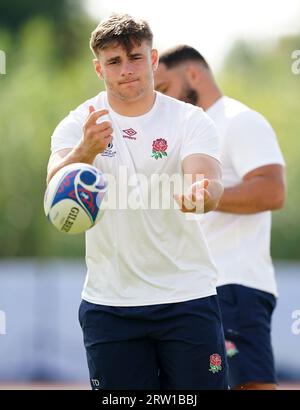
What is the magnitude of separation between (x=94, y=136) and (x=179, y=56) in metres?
2.28

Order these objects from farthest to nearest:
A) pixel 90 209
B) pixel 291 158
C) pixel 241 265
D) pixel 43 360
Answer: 1. pixel 291 158
2. pixel 43 360
3. pixel 241 265
4. pixel 90 209

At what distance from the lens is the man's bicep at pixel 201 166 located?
4.75 meters

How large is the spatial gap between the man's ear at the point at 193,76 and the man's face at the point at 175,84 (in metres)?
0.02

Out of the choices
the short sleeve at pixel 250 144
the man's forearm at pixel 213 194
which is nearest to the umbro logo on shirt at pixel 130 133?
the man's forearm at pixel 213 194

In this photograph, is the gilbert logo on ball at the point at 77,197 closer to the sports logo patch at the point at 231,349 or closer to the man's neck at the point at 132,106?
the man's neck at the point at 132,106

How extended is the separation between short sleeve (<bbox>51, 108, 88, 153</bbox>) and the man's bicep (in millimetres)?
528

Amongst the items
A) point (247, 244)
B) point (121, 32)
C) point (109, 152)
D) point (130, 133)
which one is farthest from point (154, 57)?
point (247, 244)

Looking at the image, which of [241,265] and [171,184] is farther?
[241,265]

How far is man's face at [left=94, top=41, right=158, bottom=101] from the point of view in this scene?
4.82 metres

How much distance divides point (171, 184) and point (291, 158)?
18691 millimetres

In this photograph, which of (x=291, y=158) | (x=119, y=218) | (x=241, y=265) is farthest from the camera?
(x=291, y=158)

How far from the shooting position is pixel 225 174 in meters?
6.32
